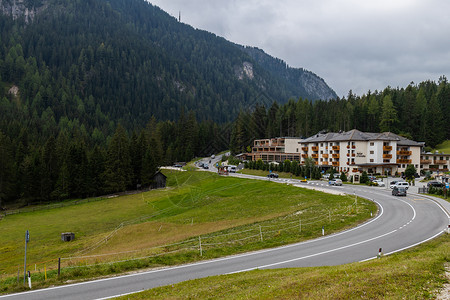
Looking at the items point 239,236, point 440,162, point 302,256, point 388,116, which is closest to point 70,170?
point 239,236

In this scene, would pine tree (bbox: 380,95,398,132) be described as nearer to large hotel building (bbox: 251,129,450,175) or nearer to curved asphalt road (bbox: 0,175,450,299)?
large hotel building (bbox: 251,129,450,175)

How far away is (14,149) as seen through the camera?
10256 centimetres

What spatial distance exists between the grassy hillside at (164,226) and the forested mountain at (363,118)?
8006cm

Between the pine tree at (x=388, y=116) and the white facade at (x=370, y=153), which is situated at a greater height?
the pine tree at (x=388, y=116)

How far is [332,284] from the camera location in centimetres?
1300

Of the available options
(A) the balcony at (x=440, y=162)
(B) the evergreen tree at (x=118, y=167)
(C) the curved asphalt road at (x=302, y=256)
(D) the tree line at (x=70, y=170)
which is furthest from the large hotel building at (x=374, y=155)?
(B) the evergreen tree at (x=118, y=167)

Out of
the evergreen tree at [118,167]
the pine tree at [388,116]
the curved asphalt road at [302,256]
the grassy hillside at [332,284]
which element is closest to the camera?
the grassy hillside at [332,284]

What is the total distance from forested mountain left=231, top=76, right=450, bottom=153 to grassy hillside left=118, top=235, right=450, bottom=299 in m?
123

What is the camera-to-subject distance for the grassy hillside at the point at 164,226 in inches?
953

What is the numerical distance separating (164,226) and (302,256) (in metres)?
23.9

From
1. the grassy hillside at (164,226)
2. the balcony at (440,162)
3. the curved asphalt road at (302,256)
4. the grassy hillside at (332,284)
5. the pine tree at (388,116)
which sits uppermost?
the pine tree at (388,116)

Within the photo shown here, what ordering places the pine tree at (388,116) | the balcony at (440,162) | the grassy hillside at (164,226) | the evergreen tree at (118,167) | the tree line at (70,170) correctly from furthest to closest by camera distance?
1. the pine tree at (388,116)
2. the balcony at (440,162)
3. the evergreen tree at (118,167)
4. the tree line at (70,170)
5. the grassy hillside at (164,226)

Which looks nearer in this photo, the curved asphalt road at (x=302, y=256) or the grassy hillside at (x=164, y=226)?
the curved asphalt road at (x=302, y=256)

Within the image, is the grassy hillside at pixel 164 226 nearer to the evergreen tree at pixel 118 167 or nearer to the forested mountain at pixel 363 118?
the evergreen tree at pixel 118 167
